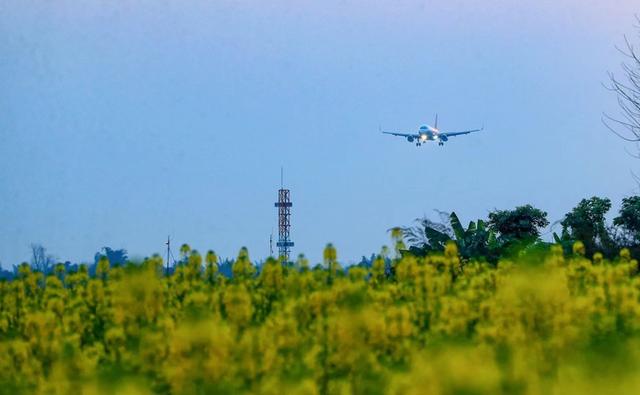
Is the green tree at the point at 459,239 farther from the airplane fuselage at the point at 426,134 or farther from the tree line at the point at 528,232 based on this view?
the airplane fuselage at the point at 426,134

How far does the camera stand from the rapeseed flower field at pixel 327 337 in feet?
13.4

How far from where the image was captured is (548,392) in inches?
160

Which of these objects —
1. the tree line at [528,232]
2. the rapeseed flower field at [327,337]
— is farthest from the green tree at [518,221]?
the rapeseed flower field at [327,337]

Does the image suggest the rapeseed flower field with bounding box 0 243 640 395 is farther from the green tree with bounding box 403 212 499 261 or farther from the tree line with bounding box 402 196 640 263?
the green tree with bounding box 403 212 499 261

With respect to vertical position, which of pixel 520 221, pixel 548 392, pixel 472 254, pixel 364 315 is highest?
pixel 520 221

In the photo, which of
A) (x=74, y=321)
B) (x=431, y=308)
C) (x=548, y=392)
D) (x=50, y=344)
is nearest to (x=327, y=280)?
(x=431, y=308)

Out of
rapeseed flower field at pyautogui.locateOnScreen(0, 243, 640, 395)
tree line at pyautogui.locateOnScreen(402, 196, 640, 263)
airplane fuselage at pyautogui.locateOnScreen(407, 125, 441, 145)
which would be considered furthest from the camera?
airplane fuselage at pyautogui.locateOnScreen(407, 125, 441, 145)

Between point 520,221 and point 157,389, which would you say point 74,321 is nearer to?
point 157,389

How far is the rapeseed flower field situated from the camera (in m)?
4.09

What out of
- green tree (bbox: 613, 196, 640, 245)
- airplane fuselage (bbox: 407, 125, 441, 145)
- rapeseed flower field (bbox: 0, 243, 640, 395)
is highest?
airplane fuselage (bbox: 407, 125, 441, 145)

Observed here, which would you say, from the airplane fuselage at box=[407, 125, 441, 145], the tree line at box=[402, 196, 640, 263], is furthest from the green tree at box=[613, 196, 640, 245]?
the airplane fuselage at box=[407, 125, 441, 145]

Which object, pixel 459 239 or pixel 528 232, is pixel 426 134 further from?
pixel 459 239

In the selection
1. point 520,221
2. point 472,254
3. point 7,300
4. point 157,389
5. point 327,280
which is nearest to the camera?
point 157,389

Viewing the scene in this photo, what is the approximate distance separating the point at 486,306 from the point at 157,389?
267 cm
